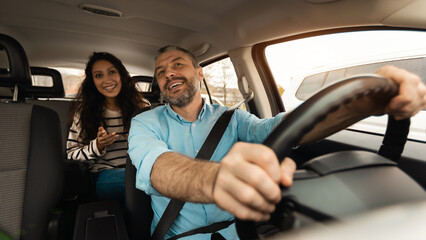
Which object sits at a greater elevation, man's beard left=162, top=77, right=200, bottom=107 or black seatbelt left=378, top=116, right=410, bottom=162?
man's beard left=162, top=77, right=200, bottom=107

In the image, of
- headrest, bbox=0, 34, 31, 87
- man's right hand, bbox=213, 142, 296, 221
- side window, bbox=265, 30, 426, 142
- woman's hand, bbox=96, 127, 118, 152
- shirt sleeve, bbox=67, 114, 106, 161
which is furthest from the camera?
shirt sleeve, bbox=67, 114, 106, 161

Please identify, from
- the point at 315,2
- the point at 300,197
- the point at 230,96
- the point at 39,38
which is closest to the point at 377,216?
the point at 300,197

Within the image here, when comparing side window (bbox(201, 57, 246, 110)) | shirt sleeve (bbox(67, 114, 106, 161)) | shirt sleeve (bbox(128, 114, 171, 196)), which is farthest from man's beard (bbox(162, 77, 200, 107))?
shirt sleeve (bbox(67, 114, 106, 161))

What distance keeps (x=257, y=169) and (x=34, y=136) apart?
1304mm

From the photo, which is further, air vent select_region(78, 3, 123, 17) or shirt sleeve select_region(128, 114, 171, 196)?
air vent select_region(78, 3, 123, 17)

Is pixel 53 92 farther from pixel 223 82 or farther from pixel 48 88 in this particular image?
pixel 223 82

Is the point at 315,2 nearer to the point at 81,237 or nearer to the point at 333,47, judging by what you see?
the point at 333,47

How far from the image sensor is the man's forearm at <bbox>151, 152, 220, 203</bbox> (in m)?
0.51

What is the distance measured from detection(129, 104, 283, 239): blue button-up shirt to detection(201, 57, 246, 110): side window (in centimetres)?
59

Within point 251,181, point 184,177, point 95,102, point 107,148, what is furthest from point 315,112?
point 95,102

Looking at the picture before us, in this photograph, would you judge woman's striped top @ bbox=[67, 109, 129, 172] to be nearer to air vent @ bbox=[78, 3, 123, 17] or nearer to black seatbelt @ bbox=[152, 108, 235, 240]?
air vent @ bbox=[78, 3, 123, 17]

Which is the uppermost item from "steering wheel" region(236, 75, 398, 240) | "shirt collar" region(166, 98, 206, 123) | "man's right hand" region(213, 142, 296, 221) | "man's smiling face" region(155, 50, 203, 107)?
Result: "man's smiling face" region(155, 50, 203, 107)

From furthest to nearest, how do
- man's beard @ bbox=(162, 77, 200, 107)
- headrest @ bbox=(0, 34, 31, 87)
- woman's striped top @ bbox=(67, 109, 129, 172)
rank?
1. woman's striped top @ bbox=(67, 109, 129, 172)
2. man's beard @ bbox=(162, 77, 200, 107)
3. headrest @ bbox=(0, 34, 31, 87)

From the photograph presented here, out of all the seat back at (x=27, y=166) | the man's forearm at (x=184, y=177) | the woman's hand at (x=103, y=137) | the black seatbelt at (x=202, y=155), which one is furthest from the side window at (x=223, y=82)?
the man's forearm at (x=184, y=177)
